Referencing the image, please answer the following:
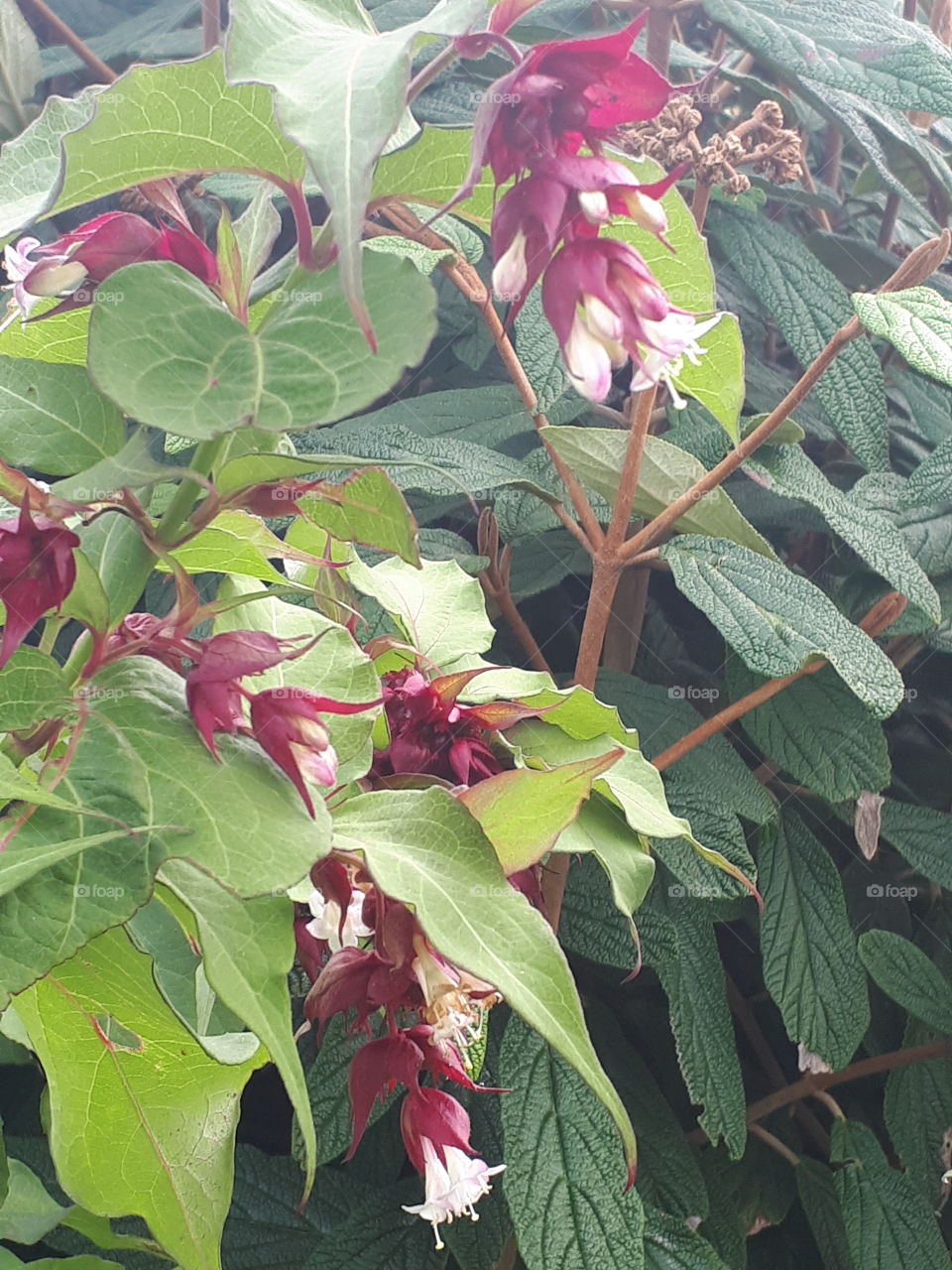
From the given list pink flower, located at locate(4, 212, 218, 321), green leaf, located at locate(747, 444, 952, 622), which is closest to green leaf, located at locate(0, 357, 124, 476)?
pink flower, located at locate(4, 212, 218, 321)

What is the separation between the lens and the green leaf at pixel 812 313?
2.05ft

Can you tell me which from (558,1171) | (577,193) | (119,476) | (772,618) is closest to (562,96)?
(577,193)

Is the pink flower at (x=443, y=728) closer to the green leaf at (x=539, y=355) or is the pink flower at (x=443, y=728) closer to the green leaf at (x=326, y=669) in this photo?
the green leaf at (x=326, y=669)

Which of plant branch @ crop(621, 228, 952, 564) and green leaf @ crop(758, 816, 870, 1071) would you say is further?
green leaf @ crop(758, 816, 870, 1071)

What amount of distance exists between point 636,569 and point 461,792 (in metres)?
0.34

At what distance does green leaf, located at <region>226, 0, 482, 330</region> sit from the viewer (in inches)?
6.9

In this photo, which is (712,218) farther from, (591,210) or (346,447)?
(591,210)

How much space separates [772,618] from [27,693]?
1.18ft

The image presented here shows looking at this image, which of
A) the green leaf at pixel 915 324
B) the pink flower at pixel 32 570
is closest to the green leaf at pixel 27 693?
the pink flower at pixel 32 570

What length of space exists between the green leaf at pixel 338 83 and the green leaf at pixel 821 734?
45cm

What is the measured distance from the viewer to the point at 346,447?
1.91ft

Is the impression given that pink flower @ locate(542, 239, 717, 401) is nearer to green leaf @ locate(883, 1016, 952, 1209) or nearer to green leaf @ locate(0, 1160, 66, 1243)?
green leaf @ locate(0, 1160, 66, 1243)

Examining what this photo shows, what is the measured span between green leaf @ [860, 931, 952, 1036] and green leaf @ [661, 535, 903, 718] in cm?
17

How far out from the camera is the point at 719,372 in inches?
13.8
